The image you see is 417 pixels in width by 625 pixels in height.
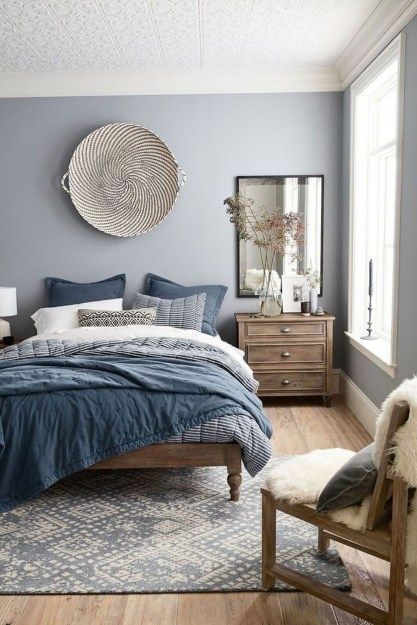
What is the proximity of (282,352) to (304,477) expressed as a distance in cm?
260

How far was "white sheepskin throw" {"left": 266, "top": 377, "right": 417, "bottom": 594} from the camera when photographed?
182cm

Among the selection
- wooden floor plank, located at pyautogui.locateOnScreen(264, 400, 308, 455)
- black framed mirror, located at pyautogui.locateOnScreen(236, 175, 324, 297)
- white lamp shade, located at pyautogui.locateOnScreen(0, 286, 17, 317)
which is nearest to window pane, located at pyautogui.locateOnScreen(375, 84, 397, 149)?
black framed mirror, located at pyautogui.locateOnScreen(236, 175, 324, 297)

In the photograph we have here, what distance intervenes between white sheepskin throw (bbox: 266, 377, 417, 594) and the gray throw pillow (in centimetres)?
3

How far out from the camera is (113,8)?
11.7ft

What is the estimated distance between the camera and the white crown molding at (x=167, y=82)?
4.91 m

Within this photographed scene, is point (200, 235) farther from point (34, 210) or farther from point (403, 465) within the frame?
point (403, 465)

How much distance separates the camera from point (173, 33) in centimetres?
401

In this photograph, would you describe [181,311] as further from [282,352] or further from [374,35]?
[374,35]

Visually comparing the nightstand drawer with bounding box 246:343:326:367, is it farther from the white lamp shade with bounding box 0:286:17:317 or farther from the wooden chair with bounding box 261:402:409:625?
the wooden chair with bounding box 261:402:409:625

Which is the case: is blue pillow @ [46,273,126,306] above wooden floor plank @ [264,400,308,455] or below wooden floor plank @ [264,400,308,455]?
above

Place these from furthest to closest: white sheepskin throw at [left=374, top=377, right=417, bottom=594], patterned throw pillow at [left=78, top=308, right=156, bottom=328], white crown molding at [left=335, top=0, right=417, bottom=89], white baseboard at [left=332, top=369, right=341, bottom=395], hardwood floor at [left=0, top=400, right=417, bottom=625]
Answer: white baseboard at [left=332, top=369, right=341, bottom=395] < patterned throw pillow at [left=78, top=308, right=156, bottom=328] < white crown molding at [left=335, top=0, right=417, bottom=89] < hardwood floor at [left=0, top=400, right=417, bottom=625] < white sheepskin throw at [left=374, top=377, right=417, bottom=594]

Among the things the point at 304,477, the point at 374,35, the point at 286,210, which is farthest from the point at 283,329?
the point at 304,477

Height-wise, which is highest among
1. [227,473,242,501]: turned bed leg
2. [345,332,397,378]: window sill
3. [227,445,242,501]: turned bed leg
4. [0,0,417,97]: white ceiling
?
[0,0,417,97]: white ceiling

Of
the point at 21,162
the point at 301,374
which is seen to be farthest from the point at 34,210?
the point at 301,374
